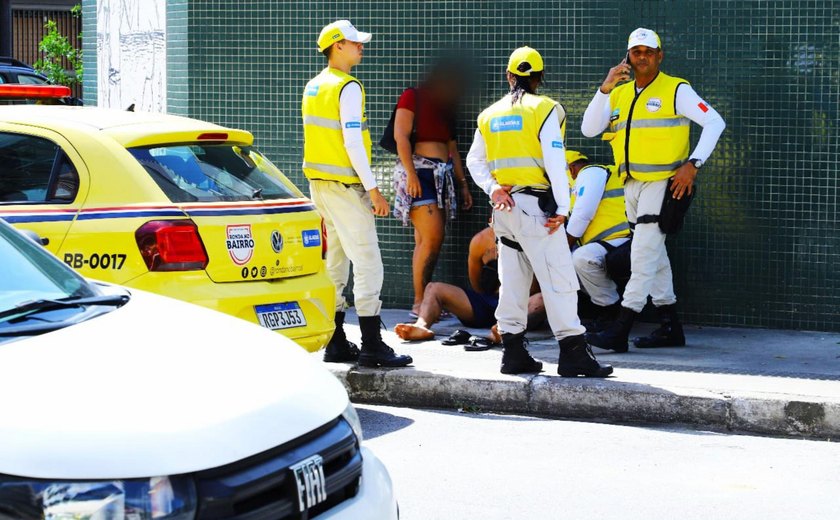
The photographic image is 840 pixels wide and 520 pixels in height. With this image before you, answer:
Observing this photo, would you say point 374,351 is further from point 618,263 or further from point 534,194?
point 618,263

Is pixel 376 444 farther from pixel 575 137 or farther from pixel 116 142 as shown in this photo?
pixel 575 137

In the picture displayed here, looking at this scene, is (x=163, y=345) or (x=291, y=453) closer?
(x=291, y=453)

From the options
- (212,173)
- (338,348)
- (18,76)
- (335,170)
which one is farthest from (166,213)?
(18,76)

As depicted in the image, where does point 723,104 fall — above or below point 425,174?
above

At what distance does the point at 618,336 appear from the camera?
868 cm

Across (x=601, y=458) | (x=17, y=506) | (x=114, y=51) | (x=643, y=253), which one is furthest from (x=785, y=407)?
(x=114, y=51)

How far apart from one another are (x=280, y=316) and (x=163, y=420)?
372 centimetres

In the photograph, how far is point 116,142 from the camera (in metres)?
6.62

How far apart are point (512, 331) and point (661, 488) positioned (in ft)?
6.97

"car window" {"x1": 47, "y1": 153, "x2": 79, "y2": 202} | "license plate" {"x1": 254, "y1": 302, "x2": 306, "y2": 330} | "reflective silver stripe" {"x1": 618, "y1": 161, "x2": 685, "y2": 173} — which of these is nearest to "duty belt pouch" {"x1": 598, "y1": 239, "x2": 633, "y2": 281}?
"reflective silver stripe" {"x1": 618, "y1": 161, "x2": 685, "y2": 173}

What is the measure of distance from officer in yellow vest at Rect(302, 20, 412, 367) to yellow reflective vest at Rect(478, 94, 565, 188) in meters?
0.77

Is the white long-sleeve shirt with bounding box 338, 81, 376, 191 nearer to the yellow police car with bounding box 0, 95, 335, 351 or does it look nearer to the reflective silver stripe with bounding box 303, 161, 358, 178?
the reflective silver stripe with bounding box 303, 161, 358, 178

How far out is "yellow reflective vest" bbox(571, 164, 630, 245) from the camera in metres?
9.47

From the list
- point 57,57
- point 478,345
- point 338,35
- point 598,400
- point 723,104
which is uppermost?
point 57,57
